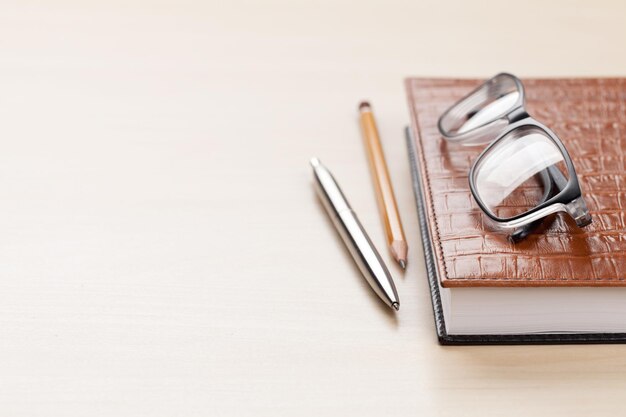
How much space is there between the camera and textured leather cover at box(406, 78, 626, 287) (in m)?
0.64

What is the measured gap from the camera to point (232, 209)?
2.63 ft

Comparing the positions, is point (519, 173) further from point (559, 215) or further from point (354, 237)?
point (354, 237)

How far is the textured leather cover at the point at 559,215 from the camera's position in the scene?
64 cm

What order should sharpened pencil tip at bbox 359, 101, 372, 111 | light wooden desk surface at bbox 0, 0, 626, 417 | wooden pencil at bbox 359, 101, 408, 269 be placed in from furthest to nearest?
sharpened pencil tip at bbox 359, 101, 372, 111 < wooden pencil at bbox 359, 101, 408, 269 < light wooden desk surface at bbox 0, 0, 626, 417

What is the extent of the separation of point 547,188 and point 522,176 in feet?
0.08

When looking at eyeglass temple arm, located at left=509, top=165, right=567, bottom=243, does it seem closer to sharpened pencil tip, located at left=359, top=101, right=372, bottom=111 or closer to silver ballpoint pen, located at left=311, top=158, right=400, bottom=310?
silver ballpoint pen, located at left=311, top=158, right=400, bottom=310

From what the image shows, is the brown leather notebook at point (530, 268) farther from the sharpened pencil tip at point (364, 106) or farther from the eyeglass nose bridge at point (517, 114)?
the sharpened pencil tip at point (364, 106)

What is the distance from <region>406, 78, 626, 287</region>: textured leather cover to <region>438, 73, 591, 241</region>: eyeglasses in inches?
0.7

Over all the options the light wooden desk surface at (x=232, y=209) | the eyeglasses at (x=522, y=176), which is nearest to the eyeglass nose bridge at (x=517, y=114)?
the eyeglasses at (x=522, y=176)

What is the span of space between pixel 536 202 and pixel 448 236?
10 cm

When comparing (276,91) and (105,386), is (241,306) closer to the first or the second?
(105,386)

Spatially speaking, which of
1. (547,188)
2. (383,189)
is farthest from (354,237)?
(547,188)

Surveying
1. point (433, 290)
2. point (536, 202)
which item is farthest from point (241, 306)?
point (536, 202)

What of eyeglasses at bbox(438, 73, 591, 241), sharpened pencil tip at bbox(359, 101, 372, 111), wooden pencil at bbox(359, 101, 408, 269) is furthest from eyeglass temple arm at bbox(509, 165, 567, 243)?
Answer: sharpened pencil tip at bbox(359, 101, 372, 111)
